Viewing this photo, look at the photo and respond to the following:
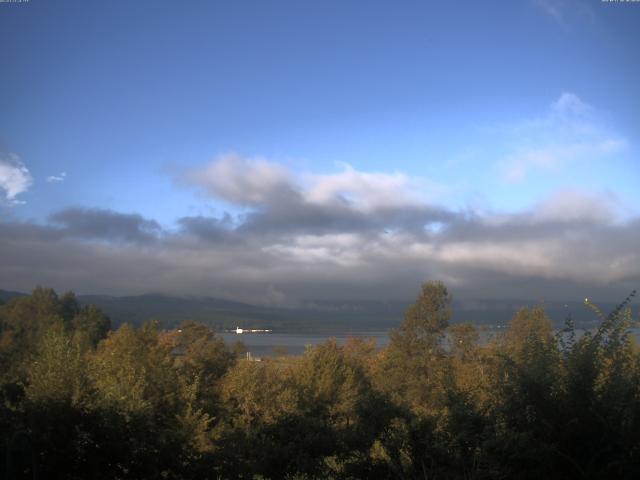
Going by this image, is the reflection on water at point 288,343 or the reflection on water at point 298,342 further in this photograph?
the reflection on water at point 288,343

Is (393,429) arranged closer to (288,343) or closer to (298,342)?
(288,343)

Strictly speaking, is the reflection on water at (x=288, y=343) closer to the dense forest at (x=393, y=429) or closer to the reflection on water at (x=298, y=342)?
the reflection on water at (x=298, y=342)

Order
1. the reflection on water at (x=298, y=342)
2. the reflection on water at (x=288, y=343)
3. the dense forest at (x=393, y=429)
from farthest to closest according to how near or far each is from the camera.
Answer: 1. the reflection on water at (x=288, y=343)
2. the reflection on water at (x=298, y=342)
3. the dense forest at (x=393, y=429)

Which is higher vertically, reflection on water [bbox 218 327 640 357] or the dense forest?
the dense forest

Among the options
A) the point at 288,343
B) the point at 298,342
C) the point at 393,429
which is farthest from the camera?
the point at 298,342

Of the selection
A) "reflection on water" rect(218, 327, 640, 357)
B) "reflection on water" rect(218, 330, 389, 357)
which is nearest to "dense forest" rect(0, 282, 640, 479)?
"reflection on water" rect(218, 327, 640, 357)

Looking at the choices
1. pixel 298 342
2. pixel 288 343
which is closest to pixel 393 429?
pixel 288 343

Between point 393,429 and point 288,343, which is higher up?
point 393,429

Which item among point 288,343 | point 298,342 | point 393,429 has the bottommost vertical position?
point 298,342

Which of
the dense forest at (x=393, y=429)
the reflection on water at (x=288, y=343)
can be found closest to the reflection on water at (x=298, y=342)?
the reflection on water at (x=288, y=343)

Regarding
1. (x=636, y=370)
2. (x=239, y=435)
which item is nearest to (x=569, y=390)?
(x=636, y=370)

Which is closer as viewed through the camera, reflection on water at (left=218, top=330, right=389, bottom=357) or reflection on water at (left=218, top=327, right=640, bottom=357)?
reflection on water at (left=218, top=327, right=640, bottom=357)

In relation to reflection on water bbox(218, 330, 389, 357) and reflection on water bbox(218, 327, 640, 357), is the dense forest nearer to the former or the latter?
reflection on water bbox(218, 327, 640, 357)

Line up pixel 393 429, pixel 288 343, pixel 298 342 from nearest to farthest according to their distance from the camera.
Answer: pixel 393 429 → pixel 288 343 → pixel 298 342
